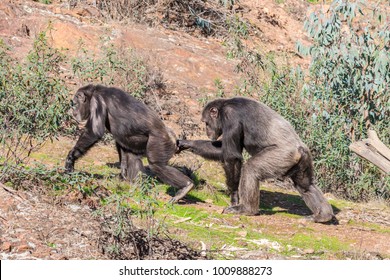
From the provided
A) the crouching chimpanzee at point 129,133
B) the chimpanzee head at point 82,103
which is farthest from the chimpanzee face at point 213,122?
the chimpanzee head at point 82,103

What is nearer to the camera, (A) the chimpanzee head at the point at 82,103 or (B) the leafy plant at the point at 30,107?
(B) the leafy plant at the point at 30,107

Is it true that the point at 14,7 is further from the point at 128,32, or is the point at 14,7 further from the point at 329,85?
the point at 329,85

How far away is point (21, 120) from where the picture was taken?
33.9ft

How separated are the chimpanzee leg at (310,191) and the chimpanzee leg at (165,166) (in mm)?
1612

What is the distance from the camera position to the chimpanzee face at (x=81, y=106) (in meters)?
11.5

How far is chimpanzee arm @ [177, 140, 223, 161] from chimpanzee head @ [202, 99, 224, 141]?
218mm

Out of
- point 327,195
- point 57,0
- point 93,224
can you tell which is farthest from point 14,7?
point 93,224

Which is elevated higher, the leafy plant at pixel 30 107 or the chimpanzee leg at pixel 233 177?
the leafy plant at pixel 30 107

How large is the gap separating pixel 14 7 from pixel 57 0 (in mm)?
1968

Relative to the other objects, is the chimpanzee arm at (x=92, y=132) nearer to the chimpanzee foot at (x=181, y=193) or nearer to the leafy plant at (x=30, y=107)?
the leafy plant at (x=30, y=107)

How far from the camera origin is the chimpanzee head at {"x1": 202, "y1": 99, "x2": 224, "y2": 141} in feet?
35.7

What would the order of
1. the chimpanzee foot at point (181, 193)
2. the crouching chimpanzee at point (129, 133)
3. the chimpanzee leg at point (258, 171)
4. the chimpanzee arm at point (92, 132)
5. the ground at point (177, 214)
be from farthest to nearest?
1. the chimpanzee arm at point (92, 132)
2. the crouching chimpanzee at point (129, 133)
3. the chimpanzee foot at point (181, 193)
4. the chimpanzee leg at point (258, 171)
5. the ground at point (177, 214)

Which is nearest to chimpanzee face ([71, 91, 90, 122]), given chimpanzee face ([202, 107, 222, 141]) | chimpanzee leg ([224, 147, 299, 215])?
chimpanzee face ([202, 107, 222, 141])

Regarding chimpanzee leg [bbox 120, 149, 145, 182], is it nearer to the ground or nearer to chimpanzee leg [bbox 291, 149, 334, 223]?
the ground
